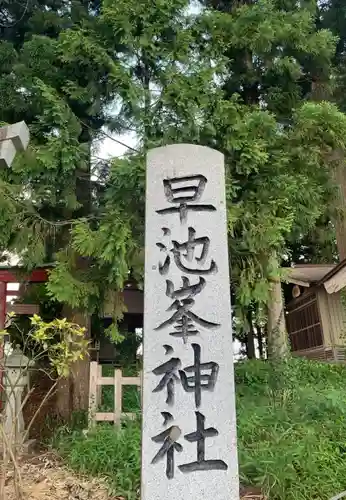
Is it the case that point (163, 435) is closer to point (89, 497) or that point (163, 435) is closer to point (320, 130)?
point (89, 497)

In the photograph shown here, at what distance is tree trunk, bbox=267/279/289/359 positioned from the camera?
6.80 m

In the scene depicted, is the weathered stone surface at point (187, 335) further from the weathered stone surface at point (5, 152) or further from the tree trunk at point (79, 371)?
the tree trunk at point (79, 371)

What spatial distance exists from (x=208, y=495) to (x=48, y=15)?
7.57 m

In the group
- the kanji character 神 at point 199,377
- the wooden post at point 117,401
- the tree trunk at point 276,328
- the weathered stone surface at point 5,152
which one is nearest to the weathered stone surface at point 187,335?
the kanji character 神 at point 199,377

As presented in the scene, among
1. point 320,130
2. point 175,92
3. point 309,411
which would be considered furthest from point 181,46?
point 309,411

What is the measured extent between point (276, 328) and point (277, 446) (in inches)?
106

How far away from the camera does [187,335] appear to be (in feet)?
10.7

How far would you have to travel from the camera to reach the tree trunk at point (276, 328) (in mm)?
6797

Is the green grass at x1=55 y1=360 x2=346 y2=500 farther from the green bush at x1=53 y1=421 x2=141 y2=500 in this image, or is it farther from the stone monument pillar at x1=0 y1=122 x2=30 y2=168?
the stone monument pillar at x1=0 y1=122 x2=30 y2=168

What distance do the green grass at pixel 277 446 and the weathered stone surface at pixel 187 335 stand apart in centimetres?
128

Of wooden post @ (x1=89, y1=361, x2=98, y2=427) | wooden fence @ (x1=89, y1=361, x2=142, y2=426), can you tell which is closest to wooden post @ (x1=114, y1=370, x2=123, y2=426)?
wooden fence @ (x1=89, y1=361, x2=142, y2=426)

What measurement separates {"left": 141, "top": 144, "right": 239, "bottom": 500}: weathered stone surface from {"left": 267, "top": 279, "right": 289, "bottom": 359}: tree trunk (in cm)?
342

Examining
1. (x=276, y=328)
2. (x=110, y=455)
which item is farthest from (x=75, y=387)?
(x=276, y=328)

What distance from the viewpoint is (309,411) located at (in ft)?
17.5
